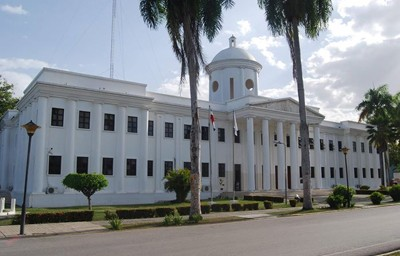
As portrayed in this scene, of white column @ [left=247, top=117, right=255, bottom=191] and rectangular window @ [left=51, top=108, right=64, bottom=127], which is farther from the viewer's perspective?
white column @ [left=247, top=117, right=255, bottom=191]

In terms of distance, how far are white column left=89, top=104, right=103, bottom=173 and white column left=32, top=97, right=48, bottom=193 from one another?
11.5 feet

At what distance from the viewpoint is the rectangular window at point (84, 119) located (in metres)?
29.6

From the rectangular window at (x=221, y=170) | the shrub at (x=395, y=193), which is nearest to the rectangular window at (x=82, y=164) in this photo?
the rectangular window at (x=221, y=170)

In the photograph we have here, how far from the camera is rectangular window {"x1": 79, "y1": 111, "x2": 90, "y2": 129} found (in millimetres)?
29609

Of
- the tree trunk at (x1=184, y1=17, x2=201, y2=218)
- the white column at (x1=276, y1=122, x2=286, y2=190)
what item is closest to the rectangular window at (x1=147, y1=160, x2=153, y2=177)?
the white column at (x1=276, y1=122, x2=286, y2=190)

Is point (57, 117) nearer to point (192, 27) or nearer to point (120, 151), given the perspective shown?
point (120, 151)

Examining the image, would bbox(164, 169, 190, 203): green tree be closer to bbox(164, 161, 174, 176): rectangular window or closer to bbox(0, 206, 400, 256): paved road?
bbox(164, 161, 174, 176): rectangular window

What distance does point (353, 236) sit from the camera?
468 inches

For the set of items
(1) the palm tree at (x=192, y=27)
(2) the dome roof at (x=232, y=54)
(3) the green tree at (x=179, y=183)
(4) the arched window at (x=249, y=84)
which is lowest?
(3) the green tree at (x=179, y=183)

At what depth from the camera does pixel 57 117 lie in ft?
93.5

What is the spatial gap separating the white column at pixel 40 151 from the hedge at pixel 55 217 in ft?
31.0

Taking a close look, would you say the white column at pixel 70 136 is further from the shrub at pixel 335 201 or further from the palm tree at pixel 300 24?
the shrub at pixel 335 201

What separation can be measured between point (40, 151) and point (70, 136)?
2388 mm

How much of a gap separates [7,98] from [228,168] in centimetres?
2980
